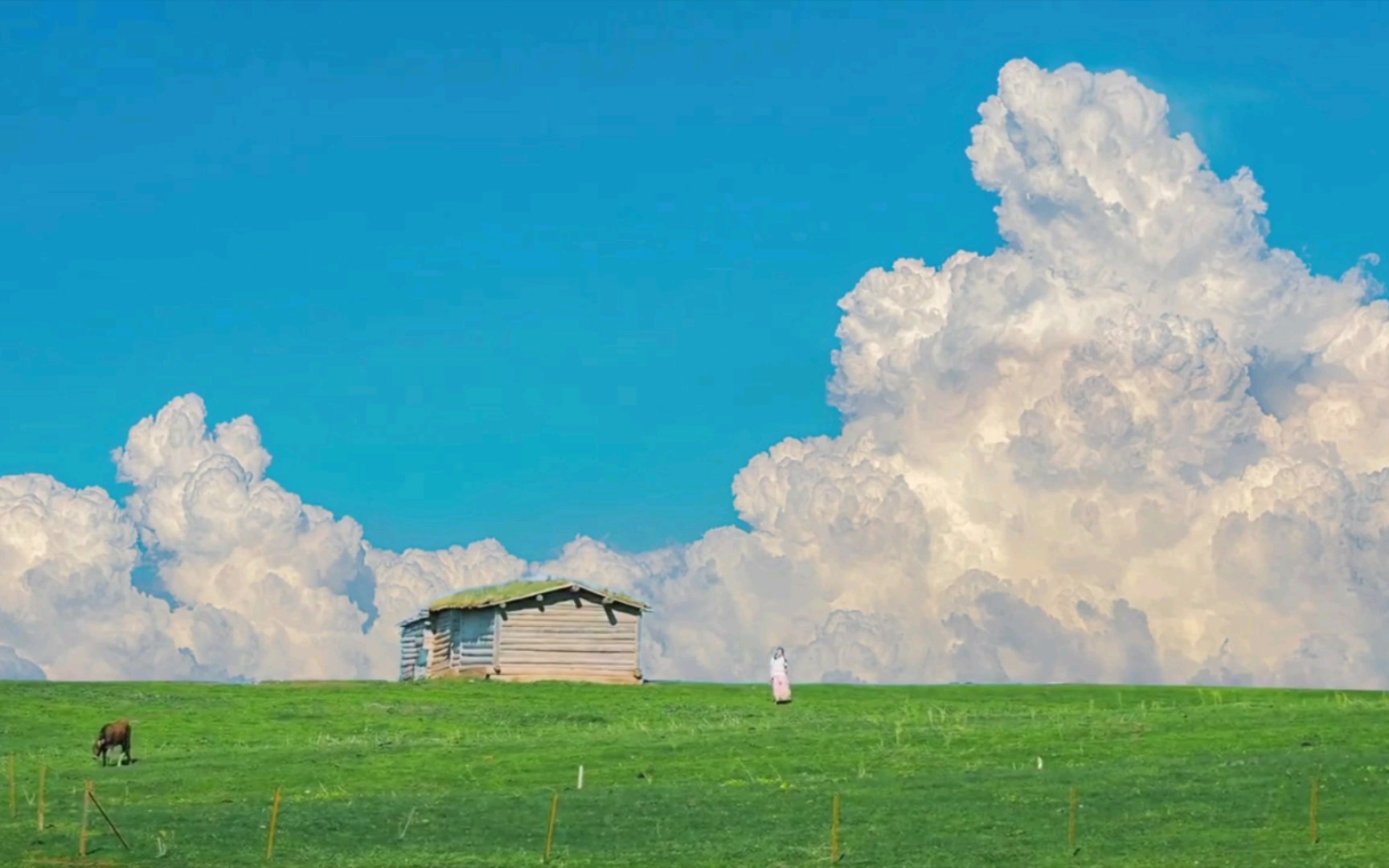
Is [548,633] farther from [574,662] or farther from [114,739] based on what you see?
[114,739]

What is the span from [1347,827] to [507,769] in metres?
22.3

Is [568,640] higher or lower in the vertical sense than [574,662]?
higher

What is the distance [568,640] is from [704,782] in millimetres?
41302

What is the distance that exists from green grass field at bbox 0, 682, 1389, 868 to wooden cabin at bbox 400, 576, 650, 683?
39.2ft

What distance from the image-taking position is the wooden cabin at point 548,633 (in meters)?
88.6

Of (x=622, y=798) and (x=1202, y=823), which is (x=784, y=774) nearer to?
(x=622, y=798)

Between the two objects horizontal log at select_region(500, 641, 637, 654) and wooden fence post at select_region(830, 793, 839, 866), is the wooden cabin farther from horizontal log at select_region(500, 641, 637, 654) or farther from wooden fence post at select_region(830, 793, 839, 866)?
wooden fence post at select_region(830, 793, 839, 866)

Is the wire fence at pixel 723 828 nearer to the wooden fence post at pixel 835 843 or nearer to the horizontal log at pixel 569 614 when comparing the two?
the wooden fence post at pixel 835 843

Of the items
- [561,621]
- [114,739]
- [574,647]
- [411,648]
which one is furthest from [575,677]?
[114,739]

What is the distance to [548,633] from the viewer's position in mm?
89125

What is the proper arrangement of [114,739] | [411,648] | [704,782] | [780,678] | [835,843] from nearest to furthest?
[835,843] → [704,782] → [114,739] → [780,678] → [411,648]

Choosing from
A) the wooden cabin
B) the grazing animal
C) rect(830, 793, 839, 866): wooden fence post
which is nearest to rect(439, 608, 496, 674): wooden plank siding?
the wooden cabin

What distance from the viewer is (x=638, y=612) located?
299 feet

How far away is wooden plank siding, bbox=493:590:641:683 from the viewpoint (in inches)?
3487
